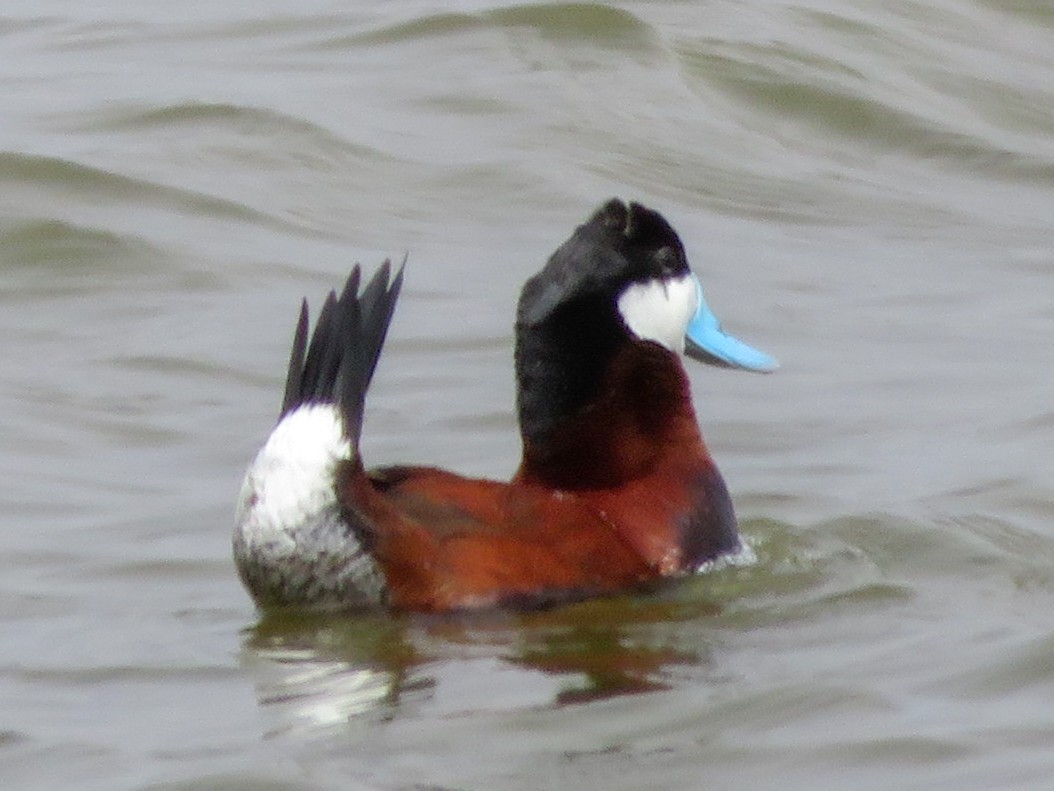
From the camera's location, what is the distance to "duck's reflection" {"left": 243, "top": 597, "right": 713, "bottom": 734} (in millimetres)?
5234

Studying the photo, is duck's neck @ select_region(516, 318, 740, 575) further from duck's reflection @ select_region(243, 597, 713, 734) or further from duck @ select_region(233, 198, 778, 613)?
duck's reflection @ select_region(243, 597, 713, 734)

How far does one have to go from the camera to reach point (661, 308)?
6.13 metres

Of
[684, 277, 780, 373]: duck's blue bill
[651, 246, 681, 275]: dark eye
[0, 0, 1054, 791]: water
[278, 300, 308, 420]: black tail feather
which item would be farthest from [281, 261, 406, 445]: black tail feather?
[684, 277, 780, 373]: duck's blue bill

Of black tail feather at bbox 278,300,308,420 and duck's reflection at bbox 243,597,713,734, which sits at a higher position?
black tail feather at bbox 278,300,308,420

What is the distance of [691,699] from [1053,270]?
4.69m

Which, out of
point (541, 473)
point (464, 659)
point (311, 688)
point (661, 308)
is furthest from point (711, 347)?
point (311, 688)

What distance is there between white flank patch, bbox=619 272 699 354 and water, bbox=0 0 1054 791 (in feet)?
1.84

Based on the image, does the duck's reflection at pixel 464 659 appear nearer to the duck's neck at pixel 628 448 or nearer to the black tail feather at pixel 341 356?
the duck's neck at pixel 628 448

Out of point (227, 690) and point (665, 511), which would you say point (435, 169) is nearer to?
point (665, 511)

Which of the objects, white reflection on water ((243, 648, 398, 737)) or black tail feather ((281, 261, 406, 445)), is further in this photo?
black tail feather ((281, 261, 406, 445))

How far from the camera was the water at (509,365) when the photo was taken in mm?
5086

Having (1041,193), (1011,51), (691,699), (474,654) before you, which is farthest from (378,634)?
(1011,51)

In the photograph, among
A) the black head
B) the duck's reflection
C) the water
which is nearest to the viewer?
the water

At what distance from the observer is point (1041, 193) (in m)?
10.7
